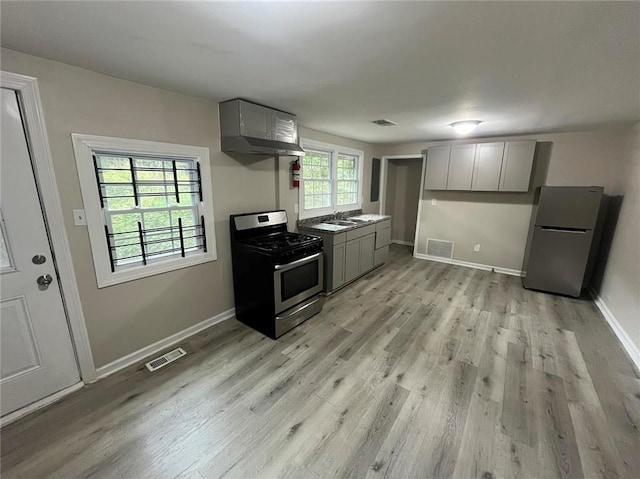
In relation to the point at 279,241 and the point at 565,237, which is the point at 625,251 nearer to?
the point at 565,237

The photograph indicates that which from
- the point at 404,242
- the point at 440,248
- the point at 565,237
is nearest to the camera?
the point at 565,237

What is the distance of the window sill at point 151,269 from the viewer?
2.10 meters

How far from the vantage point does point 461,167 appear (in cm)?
453

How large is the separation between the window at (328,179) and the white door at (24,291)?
8.80 feet

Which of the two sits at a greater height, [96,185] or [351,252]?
[96,185]

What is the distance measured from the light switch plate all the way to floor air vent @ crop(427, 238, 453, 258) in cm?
523

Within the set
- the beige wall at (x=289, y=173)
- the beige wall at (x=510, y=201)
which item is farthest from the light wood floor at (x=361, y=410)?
the beige wall at (x=510, y=201)

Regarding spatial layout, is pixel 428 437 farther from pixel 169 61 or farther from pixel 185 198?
pixel 169 61

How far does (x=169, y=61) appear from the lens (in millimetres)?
1706

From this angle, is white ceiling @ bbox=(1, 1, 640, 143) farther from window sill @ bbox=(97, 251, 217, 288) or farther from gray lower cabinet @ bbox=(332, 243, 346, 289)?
gray lower cabinet @ bbox=(332, 243, 346, 289)

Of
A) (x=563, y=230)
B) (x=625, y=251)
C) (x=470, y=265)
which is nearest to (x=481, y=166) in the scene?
(x=563, y=230)

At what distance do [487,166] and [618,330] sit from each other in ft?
8.81

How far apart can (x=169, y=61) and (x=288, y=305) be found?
2.23 metres

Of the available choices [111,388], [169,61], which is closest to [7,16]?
[169,61]
